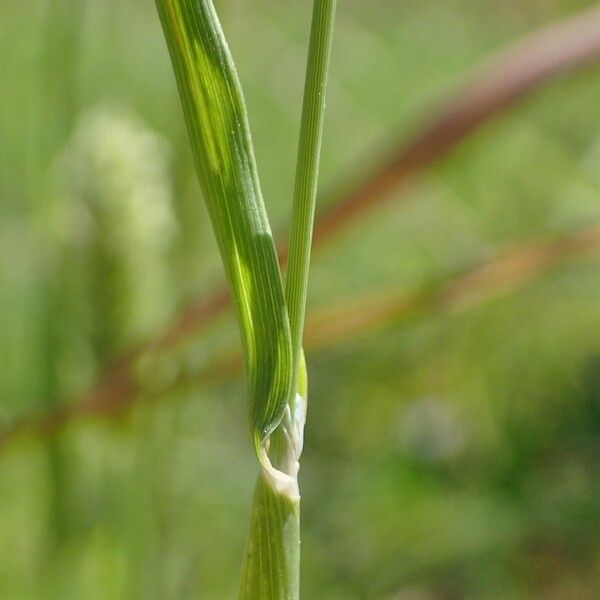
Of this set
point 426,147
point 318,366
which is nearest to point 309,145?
point 426,147

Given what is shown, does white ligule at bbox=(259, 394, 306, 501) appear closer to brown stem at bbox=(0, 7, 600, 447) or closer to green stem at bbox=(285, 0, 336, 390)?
green stem at bbox=(285, 0, 336, 390)

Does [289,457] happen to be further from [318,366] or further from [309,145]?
[318,366]

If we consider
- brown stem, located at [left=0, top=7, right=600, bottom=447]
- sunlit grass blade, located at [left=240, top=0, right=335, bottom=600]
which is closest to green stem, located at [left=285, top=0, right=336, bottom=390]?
sunlit grass blade, located at [left=240, top=0, right=335, bottom=600]

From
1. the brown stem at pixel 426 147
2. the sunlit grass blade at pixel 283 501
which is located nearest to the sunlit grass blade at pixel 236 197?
the sunlit grass blade at pixel 283 501

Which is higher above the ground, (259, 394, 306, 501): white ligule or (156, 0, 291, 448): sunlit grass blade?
(156, 0, 291, 448): sunlit grass blade

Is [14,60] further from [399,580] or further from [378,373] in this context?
[399,580]
